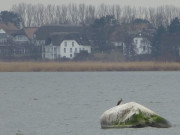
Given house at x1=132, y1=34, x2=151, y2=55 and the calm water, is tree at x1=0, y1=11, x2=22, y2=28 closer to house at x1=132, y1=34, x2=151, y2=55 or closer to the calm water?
house at x1=132, y1=34, x2=151, y2=55

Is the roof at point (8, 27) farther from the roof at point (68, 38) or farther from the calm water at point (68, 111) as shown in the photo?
the calm water at point (68, 111)

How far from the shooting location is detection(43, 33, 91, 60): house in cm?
12279

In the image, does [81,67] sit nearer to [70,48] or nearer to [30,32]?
[70,48]

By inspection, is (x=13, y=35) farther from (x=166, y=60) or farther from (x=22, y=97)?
(x=22, y=97)

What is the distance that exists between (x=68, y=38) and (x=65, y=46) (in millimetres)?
2523

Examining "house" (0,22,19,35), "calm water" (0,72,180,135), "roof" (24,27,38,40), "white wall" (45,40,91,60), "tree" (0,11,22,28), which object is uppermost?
"tree" (0,11,22,28)

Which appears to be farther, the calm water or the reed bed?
the reed bed

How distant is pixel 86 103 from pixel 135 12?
4490 inches

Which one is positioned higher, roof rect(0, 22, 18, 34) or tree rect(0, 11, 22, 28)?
tree rect(0, 11, 22, 28)

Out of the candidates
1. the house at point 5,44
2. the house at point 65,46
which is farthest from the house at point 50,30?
the house at point 65,46

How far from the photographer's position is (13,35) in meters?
146

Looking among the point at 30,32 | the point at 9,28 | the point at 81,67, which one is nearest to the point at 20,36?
the point at 30,32

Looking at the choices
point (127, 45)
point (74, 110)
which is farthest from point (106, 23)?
point (74, 110)

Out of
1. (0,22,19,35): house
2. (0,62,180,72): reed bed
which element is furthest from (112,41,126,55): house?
(0,62,180,72): reed bed
